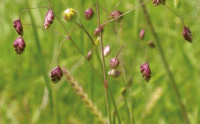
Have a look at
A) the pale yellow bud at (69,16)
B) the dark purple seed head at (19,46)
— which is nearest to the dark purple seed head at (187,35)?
the pale yellow bud at (69,16)

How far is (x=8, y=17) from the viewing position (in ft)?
10.8

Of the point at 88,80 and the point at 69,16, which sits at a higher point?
the point at 69,16

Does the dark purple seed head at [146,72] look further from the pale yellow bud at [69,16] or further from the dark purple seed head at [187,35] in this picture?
the pale yellow bud at [69,16]

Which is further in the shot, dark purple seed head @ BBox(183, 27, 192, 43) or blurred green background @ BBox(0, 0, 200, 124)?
blurred green background @ BBox(0, 0, 200, 124)

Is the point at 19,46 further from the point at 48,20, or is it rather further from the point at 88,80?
the point at 88,80

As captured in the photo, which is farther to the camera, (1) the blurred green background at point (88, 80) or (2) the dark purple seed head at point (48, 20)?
(1) the blurred green background at point (88, 80)

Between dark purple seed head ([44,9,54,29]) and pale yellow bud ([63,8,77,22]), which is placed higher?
dark purple seed head ([44,9,54,29])

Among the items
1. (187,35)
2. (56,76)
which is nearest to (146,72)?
(187,35)

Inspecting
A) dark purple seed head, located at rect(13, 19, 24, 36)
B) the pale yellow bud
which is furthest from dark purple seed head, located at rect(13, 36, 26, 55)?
the pale yellow bud

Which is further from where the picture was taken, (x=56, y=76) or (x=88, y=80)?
(x=88, y=80)

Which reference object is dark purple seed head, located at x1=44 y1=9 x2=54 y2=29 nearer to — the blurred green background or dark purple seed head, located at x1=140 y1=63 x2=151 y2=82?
dark purple seed head, located at x1=140 y1=63 x2=151 y2=82

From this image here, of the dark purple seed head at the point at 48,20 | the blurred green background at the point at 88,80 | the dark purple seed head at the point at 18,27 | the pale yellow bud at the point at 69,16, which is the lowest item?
the blurred green background at the point at 88,80

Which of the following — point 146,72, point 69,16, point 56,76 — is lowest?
point 146,72

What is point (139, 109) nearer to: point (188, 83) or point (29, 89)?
point (188, 83)
